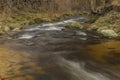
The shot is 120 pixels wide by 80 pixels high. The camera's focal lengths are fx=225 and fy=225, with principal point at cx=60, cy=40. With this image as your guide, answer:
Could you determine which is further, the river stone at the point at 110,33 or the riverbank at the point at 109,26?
the riverbank at the point at 109,26

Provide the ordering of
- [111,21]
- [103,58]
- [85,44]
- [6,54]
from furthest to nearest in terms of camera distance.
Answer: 1. [111,21]
2. [85,44]
3. [6,54]
4. [103,58]

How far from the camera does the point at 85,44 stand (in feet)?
65.4

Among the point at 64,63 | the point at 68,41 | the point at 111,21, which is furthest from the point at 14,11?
the point at 64,63

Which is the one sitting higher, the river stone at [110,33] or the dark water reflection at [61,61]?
the dark water reflection at [61,61]

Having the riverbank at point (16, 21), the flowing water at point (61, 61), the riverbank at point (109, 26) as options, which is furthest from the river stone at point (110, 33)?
the riverbank at point (16, 21)

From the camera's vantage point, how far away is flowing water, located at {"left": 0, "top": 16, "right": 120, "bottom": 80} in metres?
12.2

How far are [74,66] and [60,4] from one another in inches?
2275

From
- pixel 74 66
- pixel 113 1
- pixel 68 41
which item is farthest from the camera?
pixel 113 1

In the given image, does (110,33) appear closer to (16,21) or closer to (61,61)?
(61,61)

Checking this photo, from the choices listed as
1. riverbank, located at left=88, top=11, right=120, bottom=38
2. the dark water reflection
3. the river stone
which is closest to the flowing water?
the dark water reflection

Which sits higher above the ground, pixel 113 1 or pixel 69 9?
pixel 113 1

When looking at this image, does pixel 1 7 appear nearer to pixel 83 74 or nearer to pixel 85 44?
pixel 85 44

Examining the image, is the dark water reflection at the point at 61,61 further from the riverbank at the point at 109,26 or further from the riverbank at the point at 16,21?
the riverbank at the point at 16,21

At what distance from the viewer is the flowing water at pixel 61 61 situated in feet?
39.9
